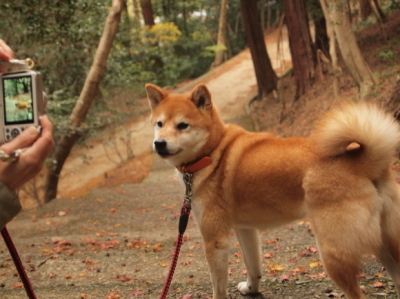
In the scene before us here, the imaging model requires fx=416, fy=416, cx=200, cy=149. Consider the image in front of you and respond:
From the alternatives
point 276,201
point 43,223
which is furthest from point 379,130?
point 43,223

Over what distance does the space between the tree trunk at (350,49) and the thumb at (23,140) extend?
403 inches

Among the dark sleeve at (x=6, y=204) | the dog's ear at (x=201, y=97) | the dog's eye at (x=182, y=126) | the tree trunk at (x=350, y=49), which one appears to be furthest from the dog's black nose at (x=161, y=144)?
the tree trunk at (x=350, y=49)

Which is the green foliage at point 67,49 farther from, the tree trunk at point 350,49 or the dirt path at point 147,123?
the tree trunk at point 350,49

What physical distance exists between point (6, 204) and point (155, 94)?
268 cm

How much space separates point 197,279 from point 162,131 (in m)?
1.69

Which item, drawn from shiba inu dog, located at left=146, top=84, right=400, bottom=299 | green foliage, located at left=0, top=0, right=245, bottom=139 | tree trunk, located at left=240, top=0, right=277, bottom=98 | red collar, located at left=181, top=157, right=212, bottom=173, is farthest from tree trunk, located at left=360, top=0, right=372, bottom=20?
red collar, located at left=181, top=157, right=212, bottom=173

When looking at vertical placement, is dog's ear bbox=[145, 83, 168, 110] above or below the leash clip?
above

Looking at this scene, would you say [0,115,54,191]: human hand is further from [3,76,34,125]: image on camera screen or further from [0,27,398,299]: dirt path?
[0,27,398,299]: dirt path

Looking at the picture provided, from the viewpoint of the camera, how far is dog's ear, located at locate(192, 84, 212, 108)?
3.93 m

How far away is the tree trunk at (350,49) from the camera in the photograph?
35.1 ft

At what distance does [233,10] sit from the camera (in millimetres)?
30578

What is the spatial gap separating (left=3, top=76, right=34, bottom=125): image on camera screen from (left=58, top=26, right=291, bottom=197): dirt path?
39.1 ft

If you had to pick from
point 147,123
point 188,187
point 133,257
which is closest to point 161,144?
point 188,187

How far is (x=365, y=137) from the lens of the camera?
9.87ft
